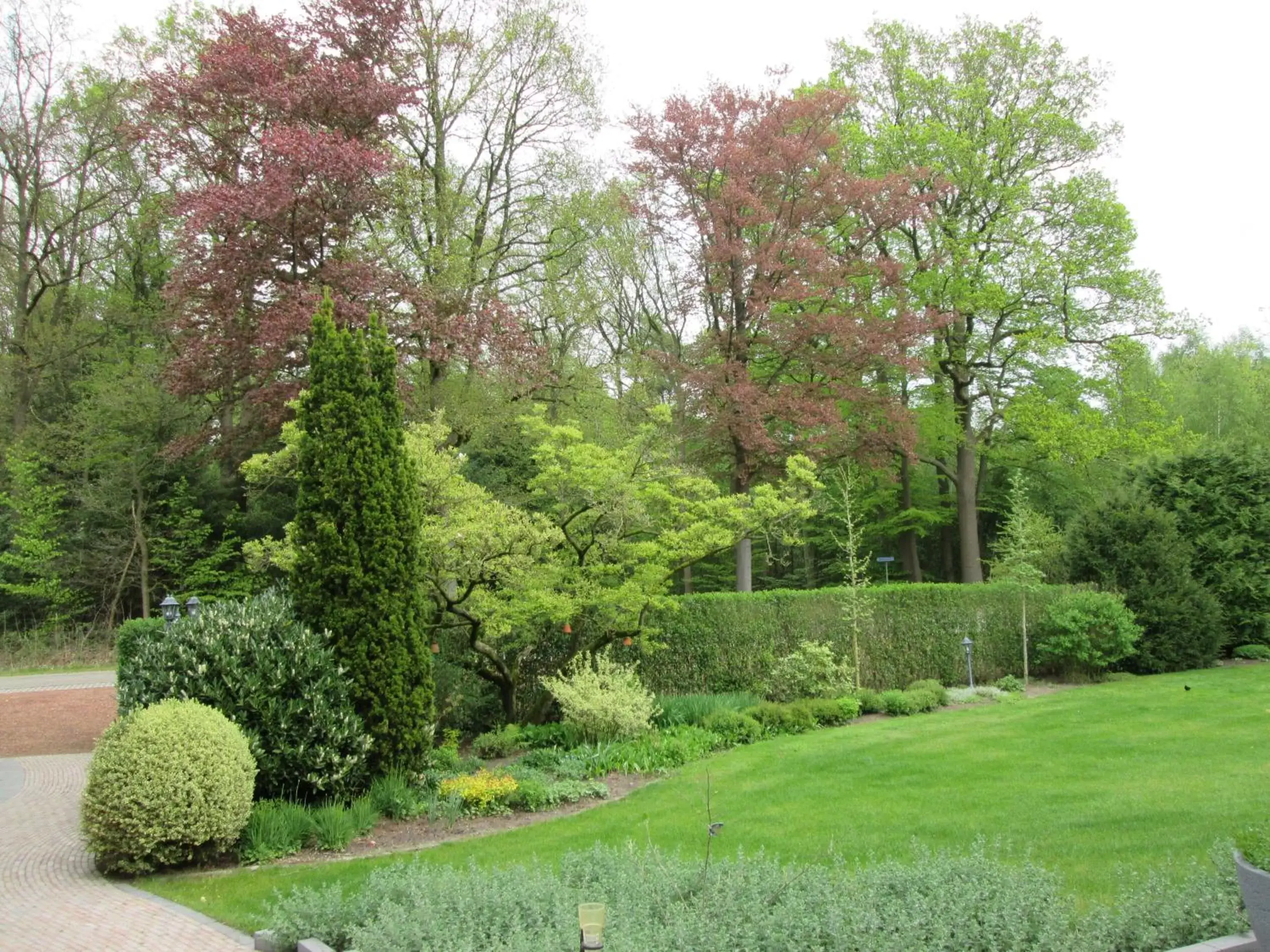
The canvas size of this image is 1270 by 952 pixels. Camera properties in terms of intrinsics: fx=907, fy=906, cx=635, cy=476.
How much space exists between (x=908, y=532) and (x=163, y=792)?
22.9 m

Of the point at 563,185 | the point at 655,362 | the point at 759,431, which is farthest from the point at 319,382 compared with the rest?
the point at 563,185

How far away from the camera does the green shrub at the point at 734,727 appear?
11516 millimetres

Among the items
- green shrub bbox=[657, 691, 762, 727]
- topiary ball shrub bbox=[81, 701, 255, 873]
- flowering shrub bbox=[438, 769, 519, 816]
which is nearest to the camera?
topiary ball shrub bbox=[81, 701, 255, 873]

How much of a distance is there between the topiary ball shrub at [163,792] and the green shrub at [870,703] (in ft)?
30.0

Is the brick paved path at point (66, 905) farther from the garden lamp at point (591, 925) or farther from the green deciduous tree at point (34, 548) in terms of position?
the green deciduous tree at point (34, 548)

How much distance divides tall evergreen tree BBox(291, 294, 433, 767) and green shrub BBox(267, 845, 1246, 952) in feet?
11.1

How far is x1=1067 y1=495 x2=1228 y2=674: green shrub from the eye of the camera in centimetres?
1692

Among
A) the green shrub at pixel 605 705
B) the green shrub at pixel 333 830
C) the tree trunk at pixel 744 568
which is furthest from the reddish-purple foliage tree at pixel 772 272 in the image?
the green shrub at pixel 333 830

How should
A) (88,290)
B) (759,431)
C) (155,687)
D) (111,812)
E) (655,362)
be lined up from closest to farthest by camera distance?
1. (111,812)
2. (155,687)
3. (759,431)
4. (655,362)
5. (88,290)

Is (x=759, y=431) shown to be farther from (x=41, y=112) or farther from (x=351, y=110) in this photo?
(x=41, y=112)

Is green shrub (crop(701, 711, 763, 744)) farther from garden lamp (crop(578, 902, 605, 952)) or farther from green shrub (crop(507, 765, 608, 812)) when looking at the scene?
garden lamp (crop(578, 902, 605, 952))

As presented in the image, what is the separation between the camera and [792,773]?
9.32m

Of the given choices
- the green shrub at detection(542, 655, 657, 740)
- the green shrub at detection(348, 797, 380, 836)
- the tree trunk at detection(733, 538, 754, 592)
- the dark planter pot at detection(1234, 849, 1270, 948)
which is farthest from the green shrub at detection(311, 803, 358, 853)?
the tree trunk at detection(733, 538, 754, 592)

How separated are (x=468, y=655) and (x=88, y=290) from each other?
2069 centimetres
